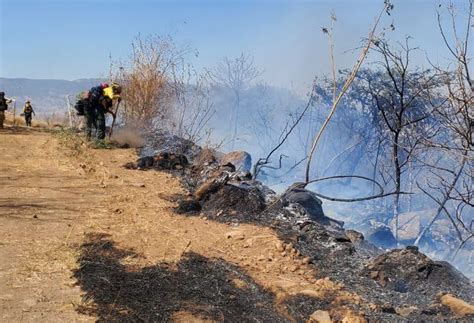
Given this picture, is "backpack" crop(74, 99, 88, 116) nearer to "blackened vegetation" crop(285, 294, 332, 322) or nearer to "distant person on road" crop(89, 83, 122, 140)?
"distant person on road" crop(89, 83, 122, 140)

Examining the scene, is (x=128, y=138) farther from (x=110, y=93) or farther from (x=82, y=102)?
(x=110, y=93)

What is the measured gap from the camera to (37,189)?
5.72 meters

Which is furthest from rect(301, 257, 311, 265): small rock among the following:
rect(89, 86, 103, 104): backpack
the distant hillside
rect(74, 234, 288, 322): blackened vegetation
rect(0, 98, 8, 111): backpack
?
the distant hillside

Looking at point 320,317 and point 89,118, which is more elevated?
point 89,118

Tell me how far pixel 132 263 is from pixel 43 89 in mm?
93808

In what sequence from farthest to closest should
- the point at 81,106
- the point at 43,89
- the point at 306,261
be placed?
1. the point at 43,89
2. the point at 81,106
3. the point at 306,261

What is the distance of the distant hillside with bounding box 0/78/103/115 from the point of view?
8125cm

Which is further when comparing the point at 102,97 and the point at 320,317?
the point at 102,97

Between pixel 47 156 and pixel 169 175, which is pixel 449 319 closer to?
pixel 169 175

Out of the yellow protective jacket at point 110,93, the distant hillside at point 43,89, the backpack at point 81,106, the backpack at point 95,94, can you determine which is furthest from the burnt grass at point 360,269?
the distant hillside at point 43,89

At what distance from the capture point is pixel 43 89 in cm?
8775

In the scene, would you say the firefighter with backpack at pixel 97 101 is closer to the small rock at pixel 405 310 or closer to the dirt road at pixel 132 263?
the dirt road at pixel 132 263

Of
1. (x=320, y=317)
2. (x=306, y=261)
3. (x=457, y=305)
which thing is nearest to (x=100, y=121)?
(x=306, y=261)

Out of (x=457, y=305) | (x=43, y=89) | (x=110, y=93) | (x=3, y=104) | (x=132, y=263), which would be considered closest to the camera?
(x=457, y=305)
